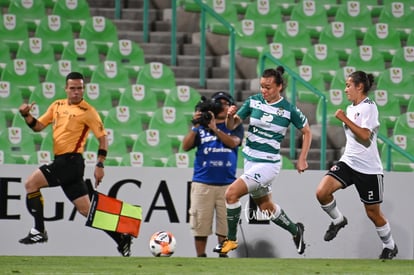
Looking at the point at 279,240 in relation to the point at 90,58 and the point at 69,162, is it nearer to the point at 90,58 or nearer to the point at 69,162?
the point at 69,162

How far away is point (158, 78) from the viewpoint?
14898 millimetres

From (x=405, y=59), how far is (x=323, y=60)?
122cm

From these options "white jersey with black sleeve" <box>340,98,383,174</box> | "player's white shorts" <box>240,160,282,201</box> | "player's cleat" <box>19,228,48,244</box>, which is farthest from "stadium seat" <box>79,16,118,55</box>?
"white jersey with black sleeve" <box>340,98,383,174</box>

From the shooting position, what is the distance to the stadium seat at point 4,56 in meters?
14.6

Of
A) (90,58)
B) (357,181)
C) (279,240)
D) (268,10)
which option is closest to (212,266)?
(357,181)

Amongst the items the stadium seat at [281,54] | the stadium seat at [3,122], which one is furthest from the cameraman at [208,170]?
the stadium seat at [281,54]

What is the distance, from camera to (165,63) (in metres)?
15.7

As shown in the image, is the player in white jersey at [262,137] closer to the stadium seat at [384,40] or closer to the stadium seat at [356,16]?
the stadium seat at [384,40]

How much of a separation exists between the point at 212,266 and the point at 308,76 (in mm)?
5928

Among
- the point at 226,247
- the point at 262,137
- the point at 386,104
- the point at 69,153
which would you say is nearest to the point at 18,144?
the point at 69,153

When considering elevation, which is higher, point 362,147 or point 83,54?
point 83,54

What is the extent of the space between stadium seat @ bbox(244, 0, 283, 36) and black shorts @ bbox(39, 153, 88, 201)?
5333mm

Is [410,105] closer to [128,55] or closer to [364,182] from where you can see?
[128,55]

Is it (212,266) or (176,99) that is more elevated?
(176,99)
